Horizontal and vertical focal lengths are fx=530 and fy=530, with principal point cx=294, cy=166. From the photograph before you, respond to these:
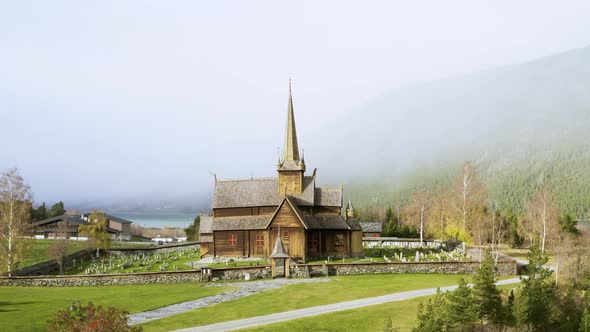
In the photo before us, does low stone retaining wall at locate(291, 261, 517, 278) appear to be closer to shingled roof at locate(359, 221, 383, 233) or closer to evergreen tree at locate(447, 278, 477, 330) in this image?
evergreen tree at locate(447, 278, 477, 330)

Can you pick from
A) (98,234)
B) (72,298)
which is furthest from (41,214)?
(72,298)

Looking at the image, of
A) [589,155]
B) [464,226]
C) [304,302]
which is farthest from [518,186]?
[304,302]

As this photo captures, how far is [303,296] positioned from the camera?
38188 millimetres

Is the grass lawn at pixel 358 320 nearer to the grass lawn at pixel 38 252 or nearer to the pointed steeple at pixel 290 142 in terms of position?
the pointed steeple at pixel 290 142

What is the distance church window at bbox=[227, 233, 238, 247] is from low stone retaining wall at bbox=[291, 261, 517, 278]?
588 inches

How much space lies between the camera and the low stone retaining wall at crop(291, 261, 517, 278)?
4781 centimetres

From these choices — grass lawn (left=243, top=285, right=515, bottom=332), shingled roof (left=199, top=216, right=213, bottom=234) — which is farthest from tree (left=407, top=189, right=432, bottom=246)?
grass lawn (left=243, top=285, right=515, bottom=332)

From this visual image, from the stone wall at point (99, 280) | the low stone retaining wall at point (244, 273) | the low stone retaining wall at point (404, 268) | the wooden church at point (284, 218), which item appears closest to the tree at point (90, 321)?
the stone wall at point (99, 280)

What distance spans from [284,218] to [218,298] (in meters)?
20.8

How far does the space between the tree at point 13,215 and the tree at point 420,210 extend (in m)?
51.4

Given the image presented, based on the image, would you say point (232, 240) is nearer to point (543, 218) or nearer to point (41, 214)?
point (543, 218)

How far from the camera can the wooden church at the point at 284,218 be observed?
2277 inches

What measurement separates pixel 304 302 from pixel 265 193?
28903 mm

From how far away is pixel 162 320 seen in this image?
30484 millimetres
